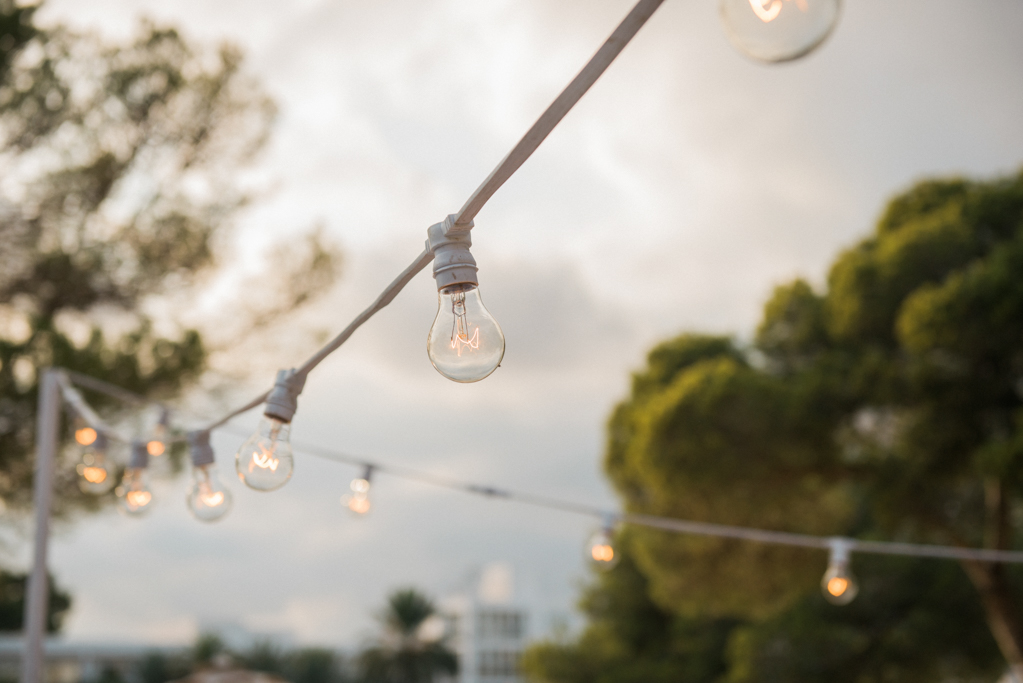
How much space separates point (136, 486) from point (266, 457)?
153 cm

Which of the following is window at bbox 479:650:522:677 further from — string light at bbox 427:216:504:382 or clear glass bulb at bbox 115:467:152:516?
string light at bbox 427:216:504:382

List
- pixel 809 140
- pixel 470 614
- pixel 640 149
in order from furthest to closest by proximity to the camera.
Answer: pixel 470 614 → pixel 640 149 → pixel 809 140

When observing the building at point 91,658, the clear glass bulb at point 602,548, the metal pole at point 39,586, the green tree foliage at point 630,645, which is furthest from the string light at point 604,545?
the building at point 91,658

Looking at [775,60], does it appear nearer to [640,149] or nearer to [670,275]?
[640,149]

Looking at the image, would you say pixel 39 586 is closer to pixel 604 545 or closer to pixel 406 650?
pixel 604 545

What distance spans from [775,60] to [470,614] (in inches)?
1575

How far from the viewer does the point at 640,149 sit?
1353 cm

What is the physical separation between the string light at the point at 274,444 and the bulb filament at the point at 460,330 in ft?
1.98

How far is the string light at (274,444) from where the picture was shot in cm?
175

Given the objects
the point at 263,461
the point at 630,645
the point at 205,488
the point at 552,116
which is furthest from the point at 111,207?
the point at 630,645

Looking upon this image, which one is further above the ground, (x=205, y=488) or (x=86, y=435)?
(x=86, y=435)

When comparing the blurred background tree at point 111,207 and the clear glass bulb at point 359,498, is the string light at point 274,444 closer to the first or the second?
the clear glass bulb at point 359,498

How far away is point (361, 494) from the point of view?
12.1ft

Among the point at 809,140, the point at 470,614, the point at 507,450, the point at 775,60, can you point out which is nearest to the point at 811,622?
the point at 809,140
